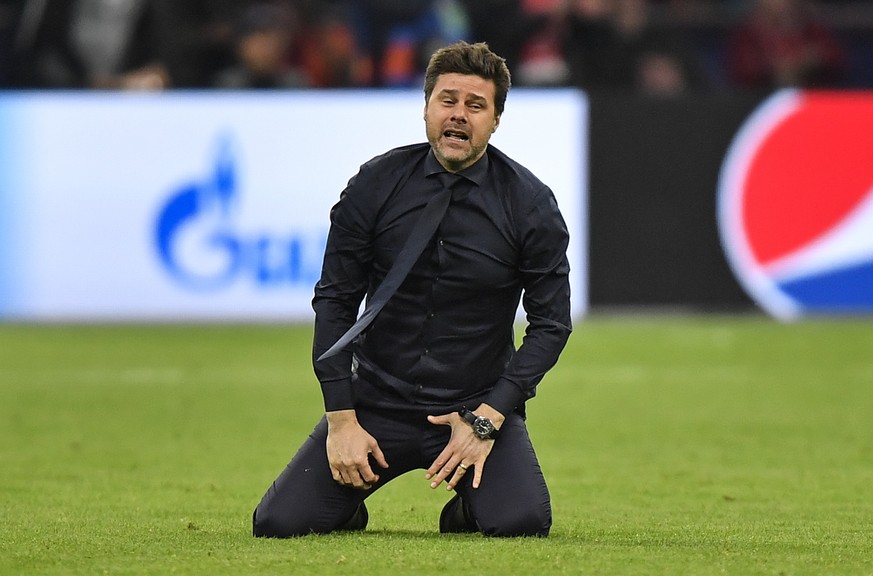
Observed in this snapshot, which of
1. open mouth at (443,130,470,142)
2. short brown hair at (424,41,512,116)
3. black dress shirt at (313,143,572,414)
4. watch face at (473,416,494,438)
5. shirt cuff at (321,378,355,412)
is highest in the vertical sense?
short brown hair at (424,41,512,116)

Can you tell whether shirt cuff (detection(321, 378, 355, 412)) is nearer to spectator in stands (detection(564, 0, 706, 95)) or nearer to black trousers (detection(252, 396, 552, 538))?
black trousers (detection(252, 396, 552, 538))

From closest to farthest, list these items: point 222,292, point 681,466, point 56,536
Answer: point 56,536 < point 681,466 < point 222,292

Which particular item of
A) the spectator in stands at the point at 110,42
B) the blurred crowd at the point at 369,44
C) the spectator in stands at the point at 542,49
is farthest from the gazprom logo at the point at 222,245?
the spectator in stands at the point at 542,49

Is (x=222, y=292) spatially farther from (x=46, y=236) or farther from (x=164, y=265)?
(x=46, y=236)

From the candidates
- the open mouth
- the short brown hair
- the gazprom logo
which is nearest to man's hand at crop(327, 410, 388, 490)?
the open mouth

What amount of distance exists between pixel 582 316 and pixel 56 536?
806cm

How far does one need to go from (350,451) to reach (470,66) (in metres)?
1.26

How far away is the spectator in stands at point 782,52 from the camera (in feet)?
50.6

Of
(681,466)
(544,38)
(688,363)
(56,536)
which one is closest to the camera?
(56,536)

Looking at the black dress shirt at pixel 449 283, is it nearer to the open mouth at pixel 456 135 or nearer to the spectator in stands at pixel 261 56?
the open mouth at pixel 456 135

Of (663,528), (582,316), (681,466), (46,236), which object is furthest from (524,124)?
(663,528)

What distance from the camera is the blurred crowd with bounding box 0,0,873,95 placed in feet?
47.2

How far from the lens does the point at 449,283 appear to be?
5445 mm

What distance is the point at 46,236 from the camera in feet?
42.2
